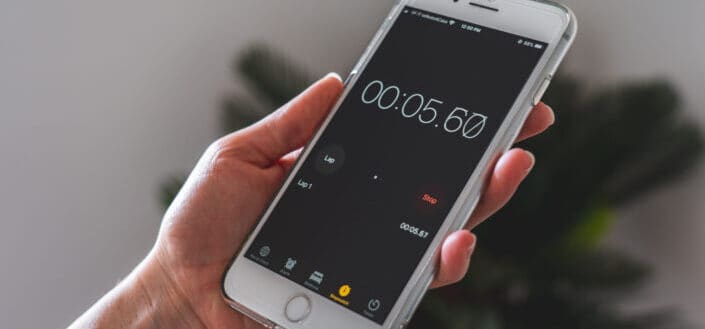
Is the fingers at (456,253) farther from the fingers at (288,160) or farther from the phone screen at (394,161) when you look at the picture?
the fingers at (288,160)

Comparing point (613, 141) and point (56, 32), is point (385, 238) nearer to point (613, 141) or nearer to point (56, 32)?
point (613, 141)

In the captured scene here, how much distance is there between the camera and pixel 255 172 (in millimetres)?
861

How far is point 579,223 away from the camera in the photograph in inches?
49.0

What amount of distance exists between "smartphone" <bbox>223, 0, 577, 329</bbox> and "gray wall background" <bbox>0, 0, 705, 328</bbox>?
0.69 meters

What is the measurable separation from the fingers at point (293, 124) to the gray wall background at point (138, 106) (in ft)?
2.18

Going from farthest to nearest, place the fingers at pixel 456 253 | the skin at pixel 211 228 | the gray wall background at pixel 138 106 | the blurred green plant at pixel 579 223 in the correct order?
the gray wall background at pixel 138 106 < the blurred green plant at pixel 579 223 < the skin at pixel 211 228 < the fingers at pixel 456 253

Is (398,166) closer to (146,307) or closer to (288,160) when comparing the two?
(288,160)

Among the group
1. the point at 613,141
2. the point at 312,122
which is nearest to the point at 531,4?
the point at 312,122

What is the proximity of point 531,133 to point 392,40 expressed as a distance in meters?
0.18

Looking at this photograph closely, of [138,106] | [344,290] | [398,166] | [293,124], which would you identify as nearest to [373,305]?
[344,290]

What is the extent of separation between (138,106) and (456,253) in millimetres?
957

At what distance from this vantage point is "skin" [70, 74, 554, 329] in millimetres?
827

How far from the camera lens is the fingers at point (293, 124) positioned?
0.84 metres

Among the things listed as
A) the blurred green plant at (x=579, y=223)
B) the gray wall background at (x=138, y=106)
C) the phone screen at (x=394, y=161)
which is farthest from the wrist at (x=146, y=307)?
the gray wall background at (x=138, y=106)
